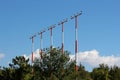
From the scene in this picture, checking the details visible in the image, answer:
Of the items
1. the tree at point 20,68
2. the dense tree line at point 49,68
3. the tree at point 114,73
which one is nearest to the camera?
the dense tree line at point 49,68

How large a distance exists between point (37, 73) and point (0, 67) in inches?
831

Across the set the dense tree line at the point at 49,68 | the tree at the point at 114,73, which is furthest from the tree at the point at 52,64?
the tree at the point at 114,73

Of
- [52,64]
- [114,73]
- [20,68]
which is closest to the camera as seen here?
[52,64]

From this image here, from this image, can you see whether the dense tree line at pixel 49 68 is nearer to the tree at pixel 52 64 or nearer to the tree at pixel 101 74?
the tree at pixel 52 64

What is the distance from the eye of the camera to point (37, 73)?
5688 cm

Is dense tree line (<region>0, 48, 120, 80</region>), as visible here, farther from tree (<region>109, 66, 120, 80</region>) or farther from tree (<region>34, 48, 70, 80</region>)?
tree (<region>109, 66, 120, 80</region>)

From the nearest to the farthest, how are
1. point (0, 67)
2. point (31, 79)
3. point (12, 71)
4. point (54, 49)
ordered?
point (54, 49) < point (31, 79) < point (12, 71) < point (0, 67)

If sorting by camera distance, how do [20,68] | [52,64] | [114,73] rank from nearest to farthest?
[52,64]
[20,68]
[114,73]

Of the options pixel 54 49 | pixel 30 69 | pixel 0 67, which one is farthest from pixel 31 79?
pixel 0 67

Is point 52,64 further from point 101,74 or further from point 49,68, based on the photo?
point 101,74

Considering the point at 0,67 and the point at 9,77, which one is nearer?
the point at 9,77

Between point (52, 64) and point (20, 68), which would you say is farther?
point (20, 68)

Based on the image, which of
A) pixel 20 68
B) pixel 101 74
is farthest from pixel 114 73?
pixel 20 68

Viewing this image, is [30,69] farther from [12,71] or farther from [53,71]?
[53,71]
